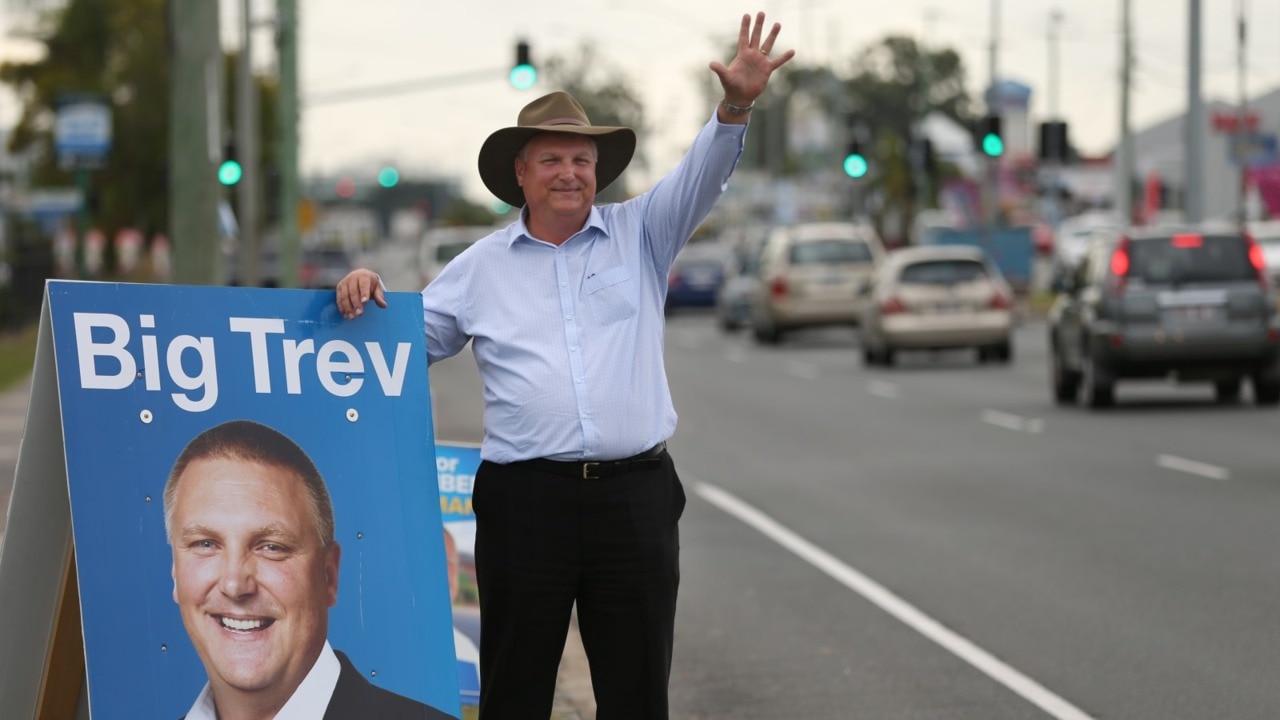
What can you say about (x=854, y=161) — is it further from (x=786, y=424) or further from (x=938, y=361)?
(x=786, y=424)

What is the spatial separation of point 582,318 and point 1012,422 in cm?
1552

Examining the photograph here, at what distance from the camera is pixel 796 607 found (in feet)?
34.0

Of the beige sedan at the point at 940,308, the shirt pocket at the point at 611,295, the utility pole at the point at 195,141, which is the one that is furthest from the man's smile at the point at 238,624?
the beige sedan at the point at 940,308

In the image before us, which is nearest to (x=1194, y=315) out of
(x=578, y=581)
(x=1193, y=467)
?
(x=1193, y=467)

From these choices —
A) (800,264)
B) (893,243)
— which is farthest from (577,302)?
(893,243)

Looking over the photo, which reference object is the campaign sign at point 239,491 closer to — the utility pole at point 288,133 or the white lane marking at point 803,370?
the utility pole at point 288,133

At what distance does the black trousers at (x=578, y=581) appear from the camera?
5.30 meters

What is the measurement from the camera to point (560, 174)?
545 cm

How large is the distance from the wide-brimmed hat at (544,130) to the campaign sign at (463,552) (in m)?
1.69

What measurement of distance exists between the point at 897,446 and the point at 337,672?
44.6 feet

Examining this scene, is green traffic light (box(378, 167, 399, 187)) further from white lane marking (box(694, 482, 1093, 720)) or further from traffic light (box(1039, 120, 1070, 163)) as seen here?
white lane marking (box(694, 482, 1093, 720))

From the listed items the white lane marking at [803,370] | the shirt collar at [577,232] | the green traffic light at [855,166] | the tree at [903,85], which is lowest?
the white lane marking at [803,370]

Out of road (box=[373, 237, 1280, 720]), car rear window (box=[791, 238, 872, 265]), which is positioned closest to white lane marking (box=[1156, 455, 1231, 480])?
road (box=[373, 237, 1280, 720])

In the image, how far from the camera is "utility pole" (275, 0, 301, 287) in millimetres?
28047
